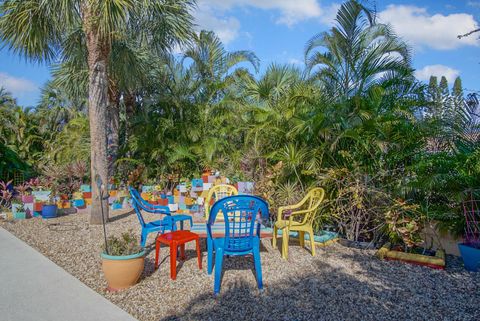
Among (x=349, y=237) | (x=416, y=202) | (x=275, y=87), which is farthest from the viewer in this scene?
(x=275, y=87)

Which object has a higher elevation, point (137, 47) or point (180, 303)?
point (137, 47)

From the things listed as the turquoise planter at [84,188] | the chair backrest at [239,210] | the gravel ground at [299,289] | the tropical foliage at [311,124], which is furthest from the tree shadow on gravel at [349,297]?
the turquoise planter at [84,188]

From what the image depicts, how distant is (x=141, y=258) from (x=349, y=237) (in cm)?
357

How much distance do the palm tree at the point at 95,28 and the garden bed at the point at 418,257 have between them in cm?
514

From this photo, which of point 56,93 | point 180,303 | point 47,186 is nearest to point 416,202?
point 180,303

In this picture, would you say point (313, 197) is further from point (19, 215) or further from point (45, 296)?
point (19, 215)

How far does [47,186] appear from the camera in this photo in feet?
28.2

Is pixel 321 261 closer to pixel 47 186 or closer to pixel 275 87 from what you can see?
pixel 275 87

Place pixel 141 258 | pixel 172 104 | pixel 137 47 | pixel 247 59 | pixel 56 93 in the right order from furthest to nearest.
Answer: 1. pixel 56 93
2. pixel 247 59
3. pixel 172 104
4. pixel 137 47
5. pixel 141 258

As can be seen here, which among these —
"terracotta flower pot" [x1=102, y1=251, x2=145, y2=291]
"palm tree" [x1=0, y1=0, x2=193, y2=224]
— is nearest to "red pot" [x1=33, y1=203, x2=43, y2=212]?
"palm tree" [x1=0, y1=0, x2=193, y2=224]

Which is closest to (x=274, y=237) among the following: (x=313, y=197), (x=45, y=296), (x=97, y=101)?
(x=313, y=197)

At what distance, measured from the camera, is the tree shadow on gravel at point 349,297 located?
3229 mm

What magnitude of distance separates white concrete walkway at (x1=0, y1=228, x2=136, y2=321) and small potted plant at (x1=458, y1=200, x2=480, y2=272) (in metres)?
4.02

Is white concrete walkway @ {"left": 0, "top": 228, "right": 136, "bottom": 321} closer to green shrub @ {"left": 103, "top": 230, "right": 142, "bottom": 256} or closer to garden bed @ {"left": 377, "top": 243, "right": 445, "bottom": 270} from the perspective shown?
green shrub @ {"left": 103, "top": 230, "right": 142, "bottom": 256}
